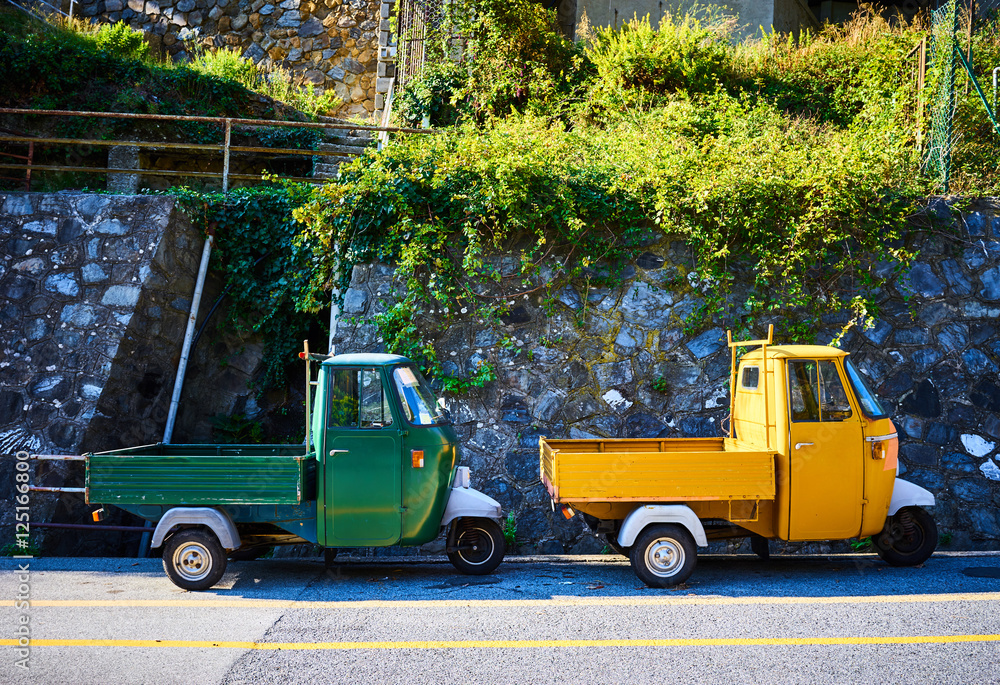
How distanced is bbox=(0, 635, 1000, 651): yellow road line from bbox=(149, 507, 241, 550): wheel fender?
4.18 feet

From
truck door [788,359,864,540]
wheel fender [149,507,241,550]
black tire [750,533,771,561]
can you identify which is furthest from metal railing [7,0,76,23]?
black tire [750,533,771,561]

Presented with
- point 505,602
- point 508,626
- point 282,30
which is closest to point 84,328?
point 505,602

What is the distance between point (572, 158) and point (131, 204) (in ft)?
17.8

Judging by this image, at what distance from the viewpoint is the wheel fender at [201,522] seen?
5.59 metres

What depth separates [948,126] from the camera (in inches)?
349

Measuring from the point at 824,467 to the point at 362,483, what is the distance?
3.76m

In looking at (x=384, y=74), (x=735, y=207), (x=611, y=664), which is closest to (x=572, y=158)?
(x=735, y=207)

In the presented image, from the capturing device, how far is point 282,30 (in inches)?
675

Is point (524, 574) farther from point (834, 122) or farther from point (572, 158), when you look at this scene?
point (834, 122)

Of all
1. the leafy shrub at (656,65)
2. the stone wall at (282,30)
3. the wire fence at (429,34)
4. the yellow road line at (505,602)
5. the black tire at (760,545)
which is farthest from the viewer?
the stone wall at (282,30)

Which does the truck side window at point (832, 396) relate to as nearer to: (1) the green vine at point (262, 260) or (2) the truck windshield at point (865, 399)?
(2) the truck windshield at point (865, 399)

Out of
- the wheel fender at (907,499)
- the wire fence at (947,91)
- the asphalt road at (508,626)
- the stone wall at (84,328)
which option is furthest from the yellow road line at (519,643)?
the wire fence at (947,91)

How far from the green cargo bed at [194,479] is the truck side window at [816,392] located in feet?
13.3

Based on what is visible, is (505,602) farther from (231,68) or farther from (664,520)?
(231,68)
